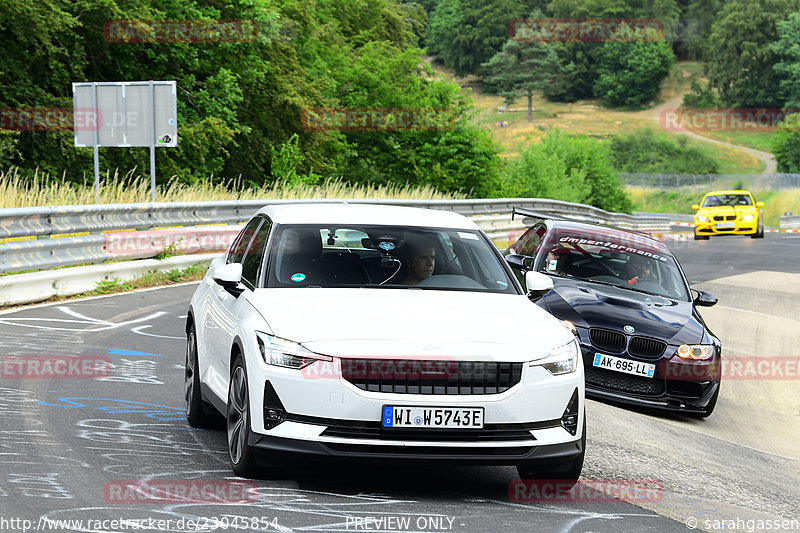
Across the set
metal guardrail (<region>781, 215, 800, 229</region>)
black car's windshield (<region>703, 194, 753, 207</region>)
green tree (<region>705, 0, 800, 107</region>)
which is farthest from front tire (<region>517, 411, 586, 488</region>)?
green tree (<region>705, 0, 800, 107</region>)

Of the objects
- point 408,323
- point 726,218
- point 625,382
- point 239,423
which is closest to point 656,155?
point 726,218

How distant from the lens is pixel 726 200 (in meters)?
40.9

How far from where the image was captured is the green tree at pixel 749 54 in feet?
480

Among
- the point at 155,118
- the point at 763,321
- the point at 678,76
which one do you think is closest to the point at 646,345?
the point at 763,321

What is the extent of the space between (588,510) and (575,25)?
167 meters

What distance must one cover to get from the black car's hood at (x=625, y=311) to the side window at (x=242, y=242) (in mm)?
3476

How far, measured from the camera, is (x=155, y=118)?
2208 cm

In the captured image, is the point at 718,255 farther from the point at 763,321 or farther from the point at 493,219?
the point at 763,321

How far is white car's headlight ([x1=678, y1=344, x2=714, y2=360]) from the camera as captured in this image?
33.9 feet

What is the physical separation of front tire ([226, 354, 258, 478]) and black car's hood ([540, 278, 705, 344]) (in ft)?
15.9

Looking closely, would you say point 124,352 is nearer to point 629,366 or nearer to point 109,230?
point 629,366

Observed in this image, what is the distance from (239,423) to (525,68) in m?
161

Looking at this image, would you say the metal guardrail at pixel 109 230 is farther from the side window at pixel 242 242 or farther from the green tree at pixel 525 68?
the green tree at pixel 525 68

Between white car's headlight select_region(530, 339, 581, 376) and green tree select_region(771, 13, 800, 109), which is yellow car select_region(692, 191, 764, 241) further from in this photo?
green tree select_region(771, 13, 800, 109)
